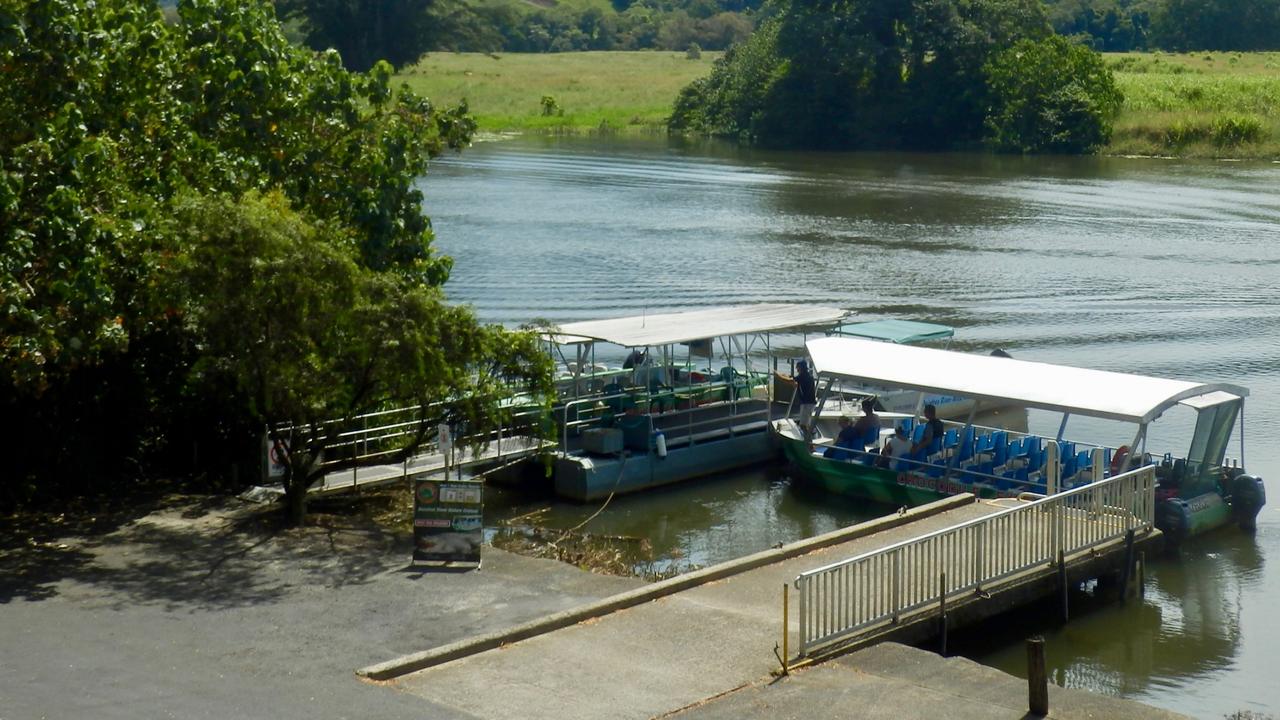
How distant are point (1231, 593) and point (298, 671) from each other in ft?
44.2

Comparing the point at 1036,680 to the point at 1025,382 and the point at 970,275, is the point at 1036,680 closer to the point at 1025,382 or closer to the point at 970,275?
the point at 1025,382

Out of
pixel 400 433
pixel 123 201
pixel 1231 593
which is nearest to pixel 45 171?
pixel 123 201

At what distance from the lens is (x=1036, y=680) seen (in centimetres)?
1309

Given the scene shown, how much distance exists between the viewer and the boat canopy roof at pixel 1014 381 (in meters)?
23.0

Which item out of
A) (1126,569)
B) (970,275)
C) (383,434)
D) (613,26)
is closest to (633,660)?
(1126,569)

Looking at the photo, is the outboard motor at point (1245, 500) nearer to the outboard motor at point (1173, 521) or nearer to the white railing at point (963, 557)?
the outboard motor at point (1173, 521)

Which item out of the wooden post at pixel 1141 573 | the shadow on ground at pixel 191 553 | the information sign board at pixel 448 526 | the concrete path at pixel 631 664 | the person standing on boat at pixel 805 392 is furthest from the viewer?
the person standing on boat at pixel 805 392

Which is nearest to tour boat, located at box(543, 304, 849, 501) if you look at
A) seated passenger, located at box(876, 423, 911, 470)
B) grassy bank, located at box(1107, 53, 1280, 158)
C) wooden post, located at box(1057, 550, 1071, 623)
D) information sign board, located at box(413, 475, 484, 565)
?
seated passenger, located at box(876, 423, 911, 470)

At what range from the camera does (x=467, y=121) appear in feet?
86.8

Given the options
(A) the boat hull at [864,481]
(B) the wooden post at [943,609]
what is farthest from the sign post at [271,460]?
(A) the boat hull at [864,481]

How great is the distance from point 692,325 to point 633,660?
13.2 metres

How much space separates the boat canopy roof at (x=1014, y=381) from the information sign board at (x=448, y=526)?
31.6ft

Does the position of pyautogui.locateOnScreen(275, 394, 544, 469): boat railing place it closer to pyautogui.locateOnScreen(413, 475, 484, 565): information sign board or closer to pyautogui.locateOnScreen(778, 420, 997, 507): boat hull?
pyautogui.locateOnScreen(413, 475, 484, 565): information sign board

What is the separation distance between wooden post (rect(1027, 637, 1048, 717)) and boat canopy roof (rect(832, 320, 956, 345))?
17.8 meters
